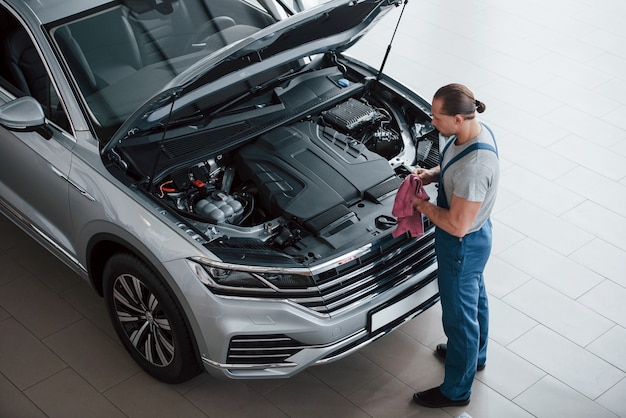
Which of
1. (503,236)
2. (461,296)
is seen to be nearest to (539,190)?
(503,236)

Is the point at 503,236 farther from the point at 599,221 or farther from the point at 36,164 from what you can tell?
the point at 36,164

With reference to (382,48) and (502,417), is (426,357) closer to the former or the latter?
A: (502,417)

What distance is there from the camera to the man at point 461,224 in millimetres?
3363

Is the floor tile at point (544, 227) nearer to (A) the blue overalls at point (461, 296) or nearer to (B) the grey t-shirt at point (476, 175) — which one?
(A) the blue overalls at point (461, 296)

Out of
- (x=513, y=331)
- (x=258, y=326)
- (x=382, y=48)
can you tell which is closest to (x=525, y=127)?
(x=382, y=48)

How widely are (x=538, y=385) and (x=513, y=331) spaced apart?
367mm

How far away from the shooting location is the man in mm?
3363

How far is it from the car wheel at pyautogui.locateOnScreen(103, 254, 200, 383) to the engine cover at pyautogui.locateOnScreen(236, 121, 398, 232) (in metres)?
0.61

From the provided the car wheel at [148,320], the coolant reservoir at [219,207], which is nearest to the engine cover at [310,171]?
the coolant reservoir at [219,207]

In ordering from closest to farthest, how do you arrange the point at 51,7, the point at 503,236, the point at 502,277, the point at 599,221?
the point at 51,7
the point at 502,277
the point at 503,236
the point at 599,221

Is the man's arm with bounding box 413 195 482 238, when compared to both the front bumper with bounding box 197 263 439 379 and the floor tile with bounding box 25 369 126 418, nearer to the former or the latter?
the front bumper with bounding box 197 263 439 379

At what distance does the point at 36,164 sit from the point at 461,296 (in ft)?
6.53

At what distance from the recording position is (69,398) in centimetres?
387

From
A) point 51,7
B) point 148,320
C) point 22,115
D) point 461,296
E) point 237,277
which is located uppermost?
point 51,7
